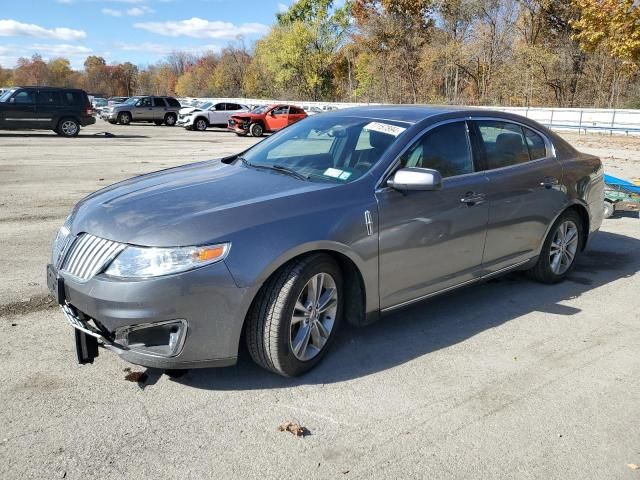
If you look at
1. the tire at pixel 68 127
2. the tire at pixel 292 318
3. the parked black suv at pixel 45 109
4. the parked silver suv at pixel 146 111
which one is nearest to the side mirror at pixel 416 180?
the tire at pixel 292 318

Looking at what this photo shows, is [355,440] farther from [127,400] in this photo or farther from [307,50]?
[307,50]

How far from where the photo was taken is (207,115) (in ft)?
101

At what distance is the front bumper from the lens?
302 cm

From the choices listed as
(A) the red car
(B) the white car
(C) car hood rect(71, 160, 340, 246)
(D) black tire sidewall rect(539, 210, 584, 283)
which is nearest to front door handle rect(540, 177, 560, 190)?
(D) black tire sidewall rect(539, 210, 584, 283)

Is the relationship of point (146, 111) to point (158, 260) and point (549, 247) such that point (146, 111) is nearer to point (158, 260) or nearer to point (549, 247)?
point (549, 247)

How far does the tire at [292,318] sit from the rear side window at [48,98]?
21.8 metres

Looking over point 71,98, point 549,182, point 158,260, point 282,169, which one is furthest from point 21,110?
point 158,260

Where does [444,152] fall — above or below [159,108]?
below

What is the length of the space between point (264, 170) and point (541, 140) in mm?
2727

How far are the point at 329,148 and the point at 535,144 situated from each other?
2091 millimetres

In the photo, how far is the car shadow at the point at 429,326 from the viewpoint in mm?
3602

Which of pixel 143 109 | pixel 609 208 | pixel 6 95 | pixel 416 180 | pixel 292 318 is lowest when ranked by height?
pixel 609 208

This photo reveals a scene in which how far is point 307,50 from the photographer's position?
68750 millimetres

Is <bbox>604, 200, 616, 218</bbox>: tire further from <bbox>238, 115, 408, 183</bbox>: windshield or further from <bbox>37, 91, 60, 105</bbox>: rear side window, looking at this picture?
<bbox>37, 91, 60, 105</bbox>: rear side window
